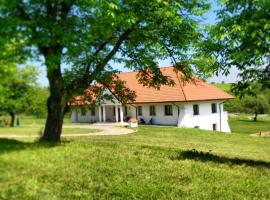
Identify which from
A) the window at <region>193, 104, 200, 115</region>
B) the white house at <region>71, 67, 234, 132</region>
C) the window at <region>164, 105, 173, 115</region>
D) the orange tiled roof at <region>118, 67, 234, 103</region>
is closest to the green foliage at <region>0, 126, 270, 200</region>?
the orange tiled roof at <region>118, 67, 234, 103</region>

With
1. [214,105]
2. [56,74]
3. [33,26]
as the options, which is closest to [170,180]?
[33,26]

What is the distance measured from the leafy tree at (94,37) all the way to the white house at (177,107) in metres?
26.9

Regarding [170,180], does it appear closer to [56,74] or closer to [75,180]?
[75,180]

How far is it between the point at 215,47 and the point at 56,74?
5.18 metres

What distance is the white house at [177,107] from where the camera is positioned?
43.4 m

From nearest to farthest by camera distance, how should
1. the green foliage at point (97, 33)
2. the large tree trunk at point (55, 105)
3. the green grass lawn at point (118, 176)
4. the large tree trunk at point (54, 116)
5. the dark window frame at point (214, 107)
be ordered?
the green grass lawn at point (118, 176)
the green foliage at point (97, 33)
the large tree trunk at point (55, 105)
the large tree trunk at point (54, 116)
the dark window frame at point (214, 107)

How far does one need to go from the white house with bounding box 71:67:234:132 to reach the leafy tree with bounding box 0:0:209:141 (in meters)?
26.9

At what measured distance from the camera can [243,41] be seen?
10445 millimetres

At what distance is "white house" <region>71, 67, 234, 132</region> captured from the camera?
4341 centimetres

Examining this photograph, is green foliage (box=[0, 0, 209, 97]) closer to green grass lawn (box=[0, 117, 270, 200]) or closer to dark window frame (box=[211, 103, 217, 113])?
green grass lawn (box=[0, 117, 270, 200])

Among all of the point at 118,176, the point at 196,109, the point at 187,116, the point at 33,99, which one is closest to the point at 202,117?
the point at 196,109

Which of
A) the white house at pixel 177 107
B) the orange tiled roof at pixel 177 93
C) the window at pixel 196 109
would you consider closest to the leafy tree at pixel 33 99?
the orange tiled roof at pixel 177 93

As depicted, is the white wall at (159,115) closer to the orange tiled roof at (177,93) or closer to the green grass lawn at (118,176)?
the orange tiled roof at (177,93)

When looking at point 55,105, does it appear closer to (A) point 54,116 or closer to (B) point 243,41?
(A) point 54,116
